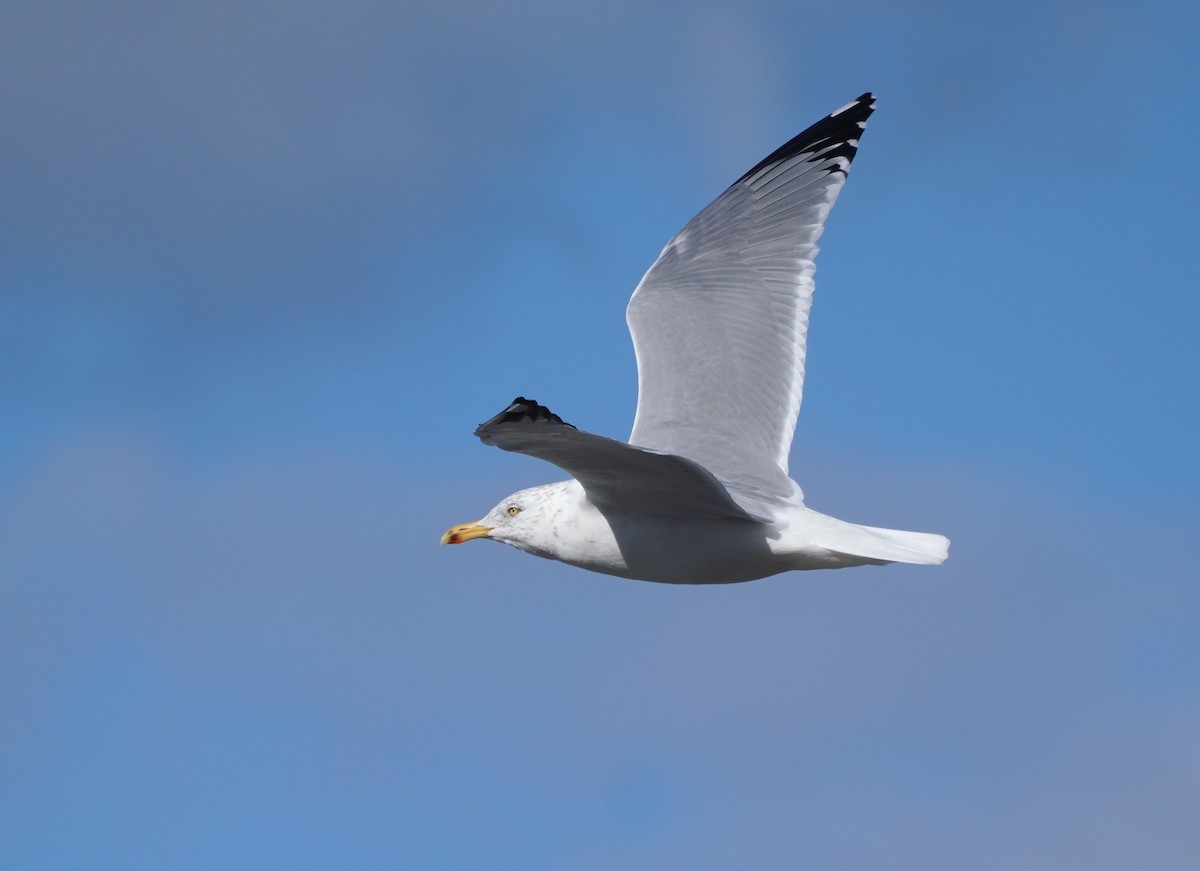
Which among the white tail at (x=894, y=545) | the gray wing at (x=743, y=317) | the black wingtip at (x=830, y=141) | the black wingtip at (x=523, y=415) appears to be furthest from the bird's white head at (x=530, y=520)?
the black wingtip at (x=830, y=141)

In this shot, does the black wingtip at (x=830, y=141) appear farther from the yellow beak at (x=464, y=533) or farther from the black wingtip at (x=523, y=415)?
the black wingtip at (x=523, y=415)

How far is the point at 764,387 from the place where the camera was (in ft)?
35.5

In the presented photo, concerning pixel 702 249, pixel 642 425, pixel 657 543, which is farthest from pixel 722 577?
pixel 702 249

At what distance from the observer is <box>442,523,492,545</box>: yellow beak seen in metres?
9.83

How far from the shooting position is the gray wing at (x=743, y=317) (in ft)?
33.7

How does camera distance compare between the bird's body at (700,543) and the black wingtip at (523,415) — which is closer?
the black wingtip at (523,415)

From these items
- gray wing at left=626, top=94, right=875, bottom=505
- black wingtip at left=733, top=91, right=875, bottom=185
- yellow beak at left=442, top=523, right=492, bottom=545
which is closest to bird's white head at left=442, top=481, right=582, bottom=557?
yellow beak at left=442, top=523, right=492, bottom=545

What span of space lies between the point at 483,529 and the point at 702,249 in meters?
3.44

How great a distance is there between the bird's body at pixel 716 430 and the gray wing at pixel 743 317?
13 millimetres

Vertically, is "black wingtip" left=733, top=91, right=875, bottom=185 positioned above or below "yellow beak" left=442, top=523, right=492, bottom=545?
above

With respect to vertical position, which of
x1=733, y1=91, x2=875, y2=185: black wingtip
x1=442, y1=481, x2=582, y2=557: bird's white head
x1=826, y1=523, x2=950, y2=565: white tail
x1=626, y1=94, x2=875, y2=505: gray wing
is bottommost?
x1=826, y1=523, x2=950, y2=565: white tail

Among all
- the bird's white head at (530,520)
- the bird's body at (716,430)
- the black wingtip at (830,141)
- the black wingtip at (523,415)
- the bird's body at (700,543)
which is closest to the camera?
the black wingtip at (523,415)

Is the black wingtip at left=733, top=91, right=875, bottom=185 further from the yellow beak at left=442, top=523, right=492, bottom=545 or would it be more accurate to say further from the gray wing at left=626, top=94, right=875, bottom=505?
the yellow beak at left=442, top=523, right=492, bottom=545

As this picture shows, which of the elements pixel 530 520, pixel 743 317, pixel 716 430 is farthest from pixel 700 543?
pixel 743 317
